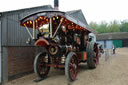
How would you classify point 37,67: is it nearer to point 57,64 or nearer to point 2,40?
point 57,64

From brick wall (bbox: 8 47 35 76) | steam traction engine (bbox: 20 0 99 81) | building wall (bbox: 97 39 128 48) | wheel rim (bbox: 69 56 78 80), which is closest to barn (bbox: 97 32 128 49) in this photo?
building wall (bbox: 97 39 128 48)

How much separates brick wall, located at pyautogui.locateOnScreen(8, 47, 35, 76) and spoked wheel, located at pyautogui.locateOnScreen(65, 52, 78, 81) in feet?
7.85

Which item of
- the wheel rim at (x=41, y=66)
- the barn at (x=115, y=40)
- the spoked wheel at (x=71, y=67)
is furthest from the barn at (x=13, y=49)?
the barn at (x=115, y=40)

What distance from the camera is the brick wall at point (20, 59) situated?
5172 millimetres

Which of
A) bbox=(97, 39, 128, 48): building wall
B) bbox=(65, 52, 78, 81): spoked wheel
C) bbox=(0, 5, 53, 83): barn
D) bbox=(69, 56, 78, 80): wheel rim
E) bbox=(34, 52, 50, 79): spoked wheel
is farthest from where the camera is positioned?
bbox=(97, 39, 128, 48): building wall

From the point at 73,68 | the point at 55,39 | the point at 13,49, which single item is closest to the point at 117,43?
the point at 73,68

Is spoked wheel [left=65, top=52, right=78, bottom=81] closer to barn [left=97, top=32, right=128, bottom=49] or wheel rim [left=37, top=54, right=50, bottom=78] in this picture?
wheel rim [left=37, top=54, right=50, bottom=78]

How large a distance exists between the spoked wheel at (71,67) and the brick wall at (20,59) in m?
2.39

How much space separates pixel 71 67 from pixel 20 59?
2.43m

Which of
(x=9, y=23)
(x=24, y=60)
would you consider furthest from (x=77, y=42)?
(x=9, y=23)

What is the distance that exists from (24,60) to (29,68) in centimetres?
55

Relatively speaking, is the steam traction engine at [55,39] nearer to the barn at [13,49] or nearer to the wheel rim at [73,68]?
the wheel rim at [73,68]

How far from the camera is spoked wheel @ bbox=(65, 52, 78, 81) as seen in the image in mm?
4250

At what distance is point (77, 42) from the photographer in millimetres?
5875
